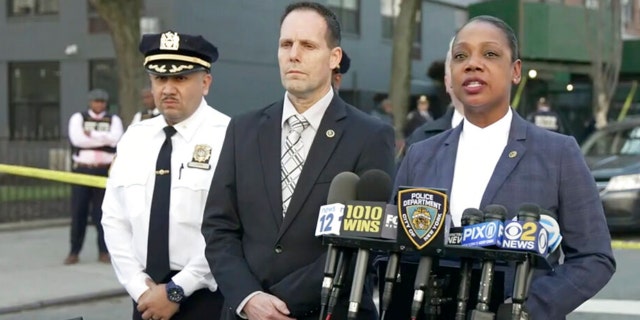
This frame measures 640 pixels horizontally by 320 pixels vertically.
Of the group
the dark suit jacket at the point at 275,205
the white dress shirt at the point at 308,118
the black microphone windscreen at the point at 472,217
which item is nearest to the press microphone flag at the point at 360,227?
the black microphone windscreen at the point at 472,217

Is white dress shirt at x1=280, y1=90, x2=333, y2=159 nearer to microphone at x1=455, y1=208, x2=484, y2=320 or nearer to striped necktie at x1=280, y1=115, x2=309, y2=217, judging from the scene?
striped necktie at x1=280, y1=115, x2=309, y2=217

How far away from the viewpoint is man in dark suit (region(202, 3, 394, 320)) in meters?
3.25

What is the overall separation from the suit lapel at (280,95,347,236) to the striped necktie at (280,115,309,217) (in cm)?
4

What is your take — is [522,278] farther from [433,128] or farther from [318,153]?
[433,128]

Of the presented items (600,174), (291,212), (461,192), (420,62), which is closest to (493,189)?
(461,192)

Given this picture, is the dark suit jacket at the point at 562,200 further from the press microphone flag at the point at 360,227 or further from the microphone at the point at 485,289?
the press microphone flag at the point at 360,227

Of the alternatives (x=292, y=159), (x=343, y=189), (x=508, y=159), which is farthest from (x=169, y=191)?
(x=508, y=159)

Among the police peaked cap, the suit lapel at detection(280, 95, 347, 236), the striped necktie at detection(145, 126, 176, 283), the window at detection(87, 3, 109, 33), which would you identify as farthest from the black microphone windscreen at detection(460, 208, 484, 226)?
the window at detection(87, 3, 109, 33)

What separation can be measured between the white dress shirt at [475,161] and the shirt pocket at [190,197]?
1.33 meters

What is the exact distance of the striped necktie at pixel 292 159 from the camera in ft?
11.0

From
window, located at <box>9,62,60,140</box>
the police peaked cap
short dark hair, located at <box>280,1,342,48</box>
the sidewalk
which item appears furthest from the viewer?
window, located at <box>9,62,60,140</box>

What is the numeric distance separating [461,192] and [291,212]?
0.66m

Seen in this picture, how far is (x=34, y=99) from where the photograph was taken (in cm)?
2470

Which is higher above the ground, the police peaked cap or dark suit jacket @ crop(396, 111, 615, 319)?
the police peaked cap
